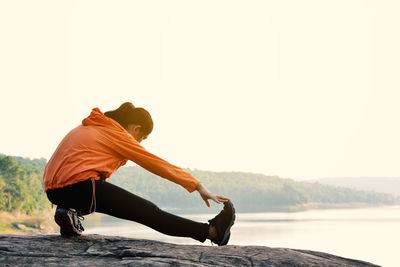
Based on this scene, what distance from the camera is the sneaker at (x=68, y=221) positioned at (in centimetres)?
295

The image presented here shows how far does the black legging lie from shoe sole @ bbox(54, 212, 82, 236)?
7cm

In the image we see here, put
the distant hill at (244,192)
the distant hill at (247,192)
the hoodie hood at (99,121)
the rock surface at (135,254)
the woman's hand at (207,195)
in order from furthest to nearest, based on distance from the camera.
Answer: the distant hill at (247,192) < the distant hill at (244,192) < the hoodie hood at (99,121) < the woman's hand at (207,195) < the rock surface at (135,254)

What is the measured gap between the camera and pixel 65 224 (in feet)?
9.82

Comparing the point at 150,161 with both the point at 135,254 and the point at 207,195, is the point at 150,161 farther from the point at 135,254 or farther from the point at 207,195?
the point at 135,254

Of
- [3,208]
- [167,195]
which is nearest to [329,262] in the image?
[3,208]

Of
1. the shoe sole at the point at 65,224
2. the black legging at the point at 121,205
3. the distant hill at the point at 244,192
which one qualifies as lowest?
the distant hill at the point at 244,192

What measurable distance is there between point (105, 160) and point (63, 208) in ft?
1.48

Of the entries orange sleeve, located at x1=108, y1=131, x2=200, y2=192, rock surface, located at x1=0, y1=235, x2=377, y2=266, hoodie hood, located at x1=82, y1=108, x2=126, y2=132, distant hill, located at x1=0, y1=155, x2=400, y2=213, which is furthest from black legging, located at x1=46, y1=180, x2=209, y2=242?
distant hill, located at x1=0, y1=155, x2=400, y2=213

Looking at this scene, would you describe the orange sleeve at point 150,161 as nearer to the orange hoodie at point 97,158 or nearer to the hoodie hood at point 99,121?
the orange hoodie at point 97,158

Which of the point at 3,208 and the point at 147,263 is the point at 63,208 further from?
the point at 3,208

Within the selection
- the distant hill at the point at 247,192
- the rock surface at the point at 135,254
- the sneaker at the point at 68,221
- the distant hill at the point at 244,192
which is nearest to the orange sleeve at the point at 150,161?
the rock surface at the point at 135,254

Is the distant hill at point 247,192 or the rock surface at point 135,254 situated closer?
the rock surface at point 135,254

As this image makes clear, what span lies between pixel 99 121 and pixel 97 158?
29 cm

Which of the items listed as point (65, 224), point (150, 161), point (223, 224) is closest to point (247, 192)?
point (223, 224)
